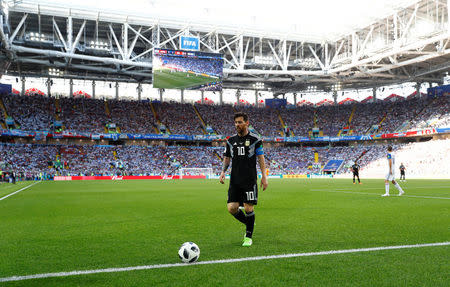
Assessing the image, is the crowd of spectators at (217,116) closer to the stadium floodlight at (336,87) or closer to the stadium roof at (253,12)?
the stadium floodlight at (336,87)

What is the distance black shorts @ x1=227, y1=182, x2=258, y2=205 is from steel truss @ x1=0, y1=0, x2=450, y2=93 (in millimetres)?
32578

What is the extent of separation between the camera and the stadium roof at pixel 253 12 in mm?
36344

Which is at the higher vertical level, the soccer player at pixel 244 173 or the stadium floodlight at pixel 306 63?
the stadium floodlight at pixel 306 63

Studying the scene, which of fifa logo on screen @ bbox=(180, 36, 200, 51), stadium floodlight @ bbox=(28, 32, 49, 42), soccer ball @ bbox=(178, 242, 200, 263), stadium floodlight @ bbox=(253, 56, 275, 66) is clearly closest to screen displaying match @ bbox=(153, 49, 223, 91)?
fifa logo on screen @ bbox=(180, 36, 200, 51)

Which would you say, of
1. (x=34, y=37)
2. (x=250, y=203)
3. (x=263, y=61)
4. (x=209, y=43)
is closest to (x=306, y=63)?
(x=263, y=61)

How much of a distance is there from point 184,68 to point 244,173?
32.0m

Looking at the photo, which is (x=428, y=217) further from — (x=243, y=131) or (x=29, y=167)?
(x=29, y=167)

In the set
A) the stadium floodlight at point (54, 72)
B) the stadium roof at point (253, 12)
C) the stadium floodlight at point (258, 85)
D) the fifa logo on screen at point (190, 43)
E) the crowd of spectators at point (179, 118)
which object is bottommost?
the crowd of spectators at point (179, 118)

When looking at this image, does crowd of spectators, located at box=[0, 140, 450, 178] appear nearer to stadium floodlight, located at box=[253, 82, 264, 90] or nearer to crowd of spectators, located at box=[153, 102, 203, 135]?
crowd of spectators, located at box=[153, 102, 203, 135]

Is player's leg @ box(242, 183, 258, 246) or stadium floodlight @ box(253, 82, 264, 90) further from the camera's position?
stadium floodlight @ box(253, 82, 264, 90)

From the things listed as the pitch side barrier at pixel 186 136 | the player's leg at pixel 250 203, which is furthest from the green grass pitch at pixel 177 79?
the player's leg at pixel 250 203

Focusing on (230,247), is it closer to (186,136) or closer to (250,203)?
(250,203)

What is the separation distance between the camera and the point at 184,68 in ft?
120

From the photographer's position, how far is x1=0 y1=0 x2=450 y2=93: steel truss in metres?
35.8
